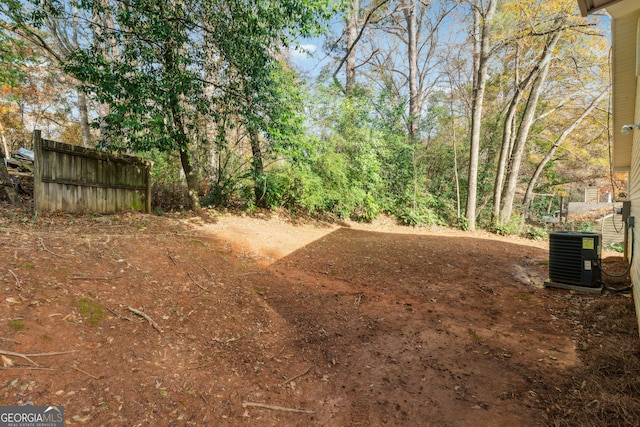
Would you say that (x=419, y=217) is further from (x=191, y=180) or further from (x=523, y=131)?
(x=191, y=180)

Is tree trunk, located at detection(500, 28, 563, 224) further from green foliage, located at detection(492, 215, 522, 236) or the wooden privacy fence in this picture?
the wooden privacy fence

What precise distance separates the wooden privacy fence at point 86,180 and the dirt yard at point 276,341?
581 mm

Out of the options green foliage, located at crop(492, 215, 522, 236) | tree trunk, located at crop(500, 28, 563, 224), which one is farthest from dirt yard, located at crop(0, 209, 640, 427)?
tree trunk, located at crop(500, 28, 563, 224)

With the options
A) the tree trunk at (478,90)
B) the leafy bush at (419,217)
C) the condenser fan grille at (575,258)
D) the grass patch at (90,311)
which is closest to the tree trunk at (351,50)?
the tree trunk at (478,90)

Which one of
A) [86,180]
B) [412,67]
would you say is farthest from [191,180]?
[412,67]

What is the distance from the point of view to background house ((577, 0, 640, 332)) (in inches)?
126

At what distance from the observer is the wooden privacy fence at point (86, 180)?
500 centimetres

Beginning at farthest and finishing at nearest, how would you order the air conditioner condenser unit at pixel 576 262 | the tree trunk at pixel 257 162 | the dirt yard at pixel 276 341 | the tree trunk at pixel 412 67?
the tree trunk at pixel 412 67 → the tree trunk at pixel 257 162 → the air conditioner condenser unit at pixel 576 262 → the dirt yard at pixel 276 341

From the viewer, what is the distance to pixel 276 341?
2971 mm

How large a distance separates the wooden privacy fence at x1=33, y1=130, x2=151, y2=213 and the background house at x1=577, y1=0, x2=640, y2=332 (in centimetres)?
797

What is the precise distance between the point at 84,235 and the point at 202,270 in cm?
178

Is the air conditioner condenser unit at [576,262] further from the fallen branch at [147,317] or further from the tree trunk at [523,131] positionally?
the tree trunk at [523,131]

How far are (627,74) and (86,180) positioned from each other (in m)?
9.82

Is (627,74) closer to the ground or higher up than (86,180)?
higher up
